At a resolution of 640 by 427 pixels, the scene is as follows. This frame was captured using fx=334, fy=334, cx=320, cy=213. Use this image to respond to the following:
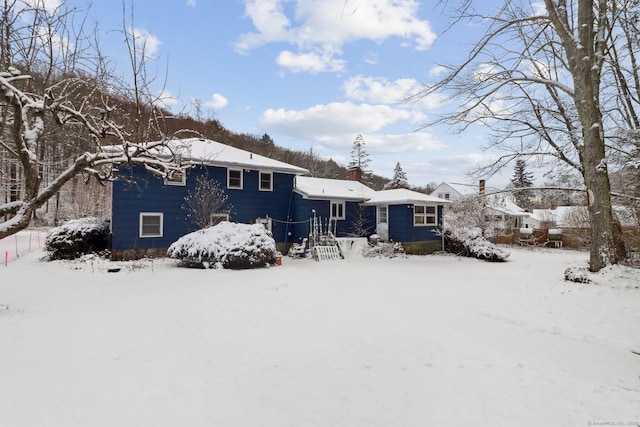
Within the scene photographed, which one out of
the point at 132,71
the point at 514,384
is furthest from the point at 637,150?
the point at 132,71

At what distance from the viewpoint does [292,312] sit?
673 cm

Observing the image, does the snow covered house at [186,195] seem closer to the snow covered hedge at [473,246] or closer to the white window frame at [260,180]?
the white window frame at [260,180]

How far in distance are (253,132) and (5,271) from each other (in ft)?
192

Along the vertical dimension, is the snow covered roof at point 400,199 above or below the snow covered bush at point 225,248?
above

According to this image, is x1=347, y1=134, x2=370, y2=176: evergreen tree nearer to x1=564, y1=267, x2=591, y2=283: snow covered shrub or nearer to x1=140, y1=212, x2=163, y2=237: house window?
x1=140, y1=212, x2=163, y2=237: house window

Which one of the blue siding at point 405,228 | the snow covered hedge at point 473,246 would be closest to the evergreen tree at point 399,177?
the snow covered hedge at point 473,246

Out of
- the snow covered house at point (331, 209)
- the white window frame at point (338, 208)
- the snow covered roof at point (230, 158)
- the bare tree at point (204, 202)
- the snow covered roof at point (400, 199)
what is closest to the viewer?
the bare tree at point (204, 202)

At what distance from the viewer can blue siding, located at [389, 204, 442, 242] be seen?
19516 millimetres

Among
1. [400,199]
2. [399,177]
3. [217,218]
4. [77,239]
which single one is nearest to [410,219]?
[400,199]

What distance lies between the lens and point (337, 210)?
19719 mm

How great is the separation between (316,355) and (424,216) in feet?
55.9

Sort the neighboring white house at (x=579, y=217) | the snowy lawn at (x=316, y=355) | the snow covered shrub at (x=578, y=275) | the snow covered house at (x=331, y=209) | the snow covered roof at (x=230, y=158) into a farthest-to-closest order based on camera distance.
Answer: the snow covered house at (x=331, y=209)
the snow covered roof at (x=230, y=158)
the neighboring white house at (x=579, y=217)
the snow covered shrub at (x=578, y=275)
the snowy lawn at (x=316, y=355)

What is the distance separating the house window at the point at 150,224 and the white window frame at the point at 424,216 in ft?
44.9

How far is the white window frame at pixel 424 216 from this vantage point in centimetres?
1998
